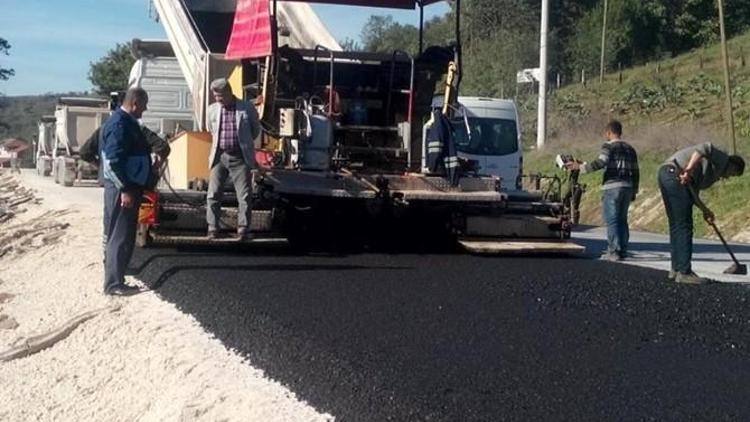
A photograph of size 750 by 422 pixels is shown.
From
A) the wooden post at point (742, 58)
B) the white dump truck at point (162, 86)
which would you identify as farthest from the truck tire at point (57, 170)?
the wooden post at point (742, 58)

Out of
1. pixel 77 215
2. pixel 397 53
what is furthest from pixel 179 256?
pixel 77 215

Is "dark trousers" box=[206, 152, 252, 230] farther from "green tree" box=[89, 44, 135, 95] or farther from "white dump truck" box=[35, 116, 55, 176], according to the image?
"green tree" box=[89, 44, 135, 95]

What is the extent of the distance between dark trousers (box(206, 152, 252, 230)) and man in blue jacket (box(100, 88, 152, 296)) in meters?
1.74

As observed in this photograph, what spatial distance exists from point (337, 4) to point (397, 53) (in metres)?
1.01

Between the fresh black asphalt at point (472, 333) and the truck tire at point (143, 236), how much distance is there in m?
0.24

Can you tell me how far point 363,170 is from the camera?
12672 mm

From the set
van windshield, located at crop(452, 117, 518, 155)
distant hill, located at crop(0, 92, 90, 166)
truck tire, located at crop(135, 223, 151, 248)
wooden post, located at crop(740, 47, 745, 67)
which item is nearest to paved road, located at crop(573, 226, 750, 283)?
van windshield, located at crop(452, 117, 518, 155)

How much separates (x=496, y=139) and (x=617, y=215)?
27.8 ft

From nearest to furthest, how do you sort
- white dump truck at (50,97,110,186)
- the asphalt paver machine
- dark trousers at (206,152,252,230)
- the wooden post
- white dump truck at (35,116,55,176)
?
dark trousers at (206,152,252,230), the asphalt paver machine, white dump truck at (50,97,110,186), white dump truck at (35,116,55,176), the wooden post

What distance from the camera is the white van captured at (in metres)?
21.2

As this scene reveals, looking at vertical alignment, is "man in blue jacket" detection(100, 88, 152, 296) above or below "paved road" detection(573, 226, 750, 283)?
above

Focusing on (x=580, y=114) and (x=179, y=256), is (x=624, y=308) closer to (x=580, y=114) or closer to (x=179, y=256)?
(x=179, y=256)

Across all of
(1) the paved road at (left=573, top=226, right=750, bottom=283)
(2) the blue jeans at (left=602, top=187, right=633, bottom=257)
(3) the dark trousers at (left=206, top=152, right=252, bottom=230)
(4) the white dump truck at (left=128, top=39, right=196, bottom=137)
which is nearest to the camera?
(3) the dark trousers at (left=206, top=152, right=252, bottom=230)

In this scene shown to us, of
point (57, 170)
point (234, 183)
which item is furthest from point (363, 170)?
point (57, 170)
